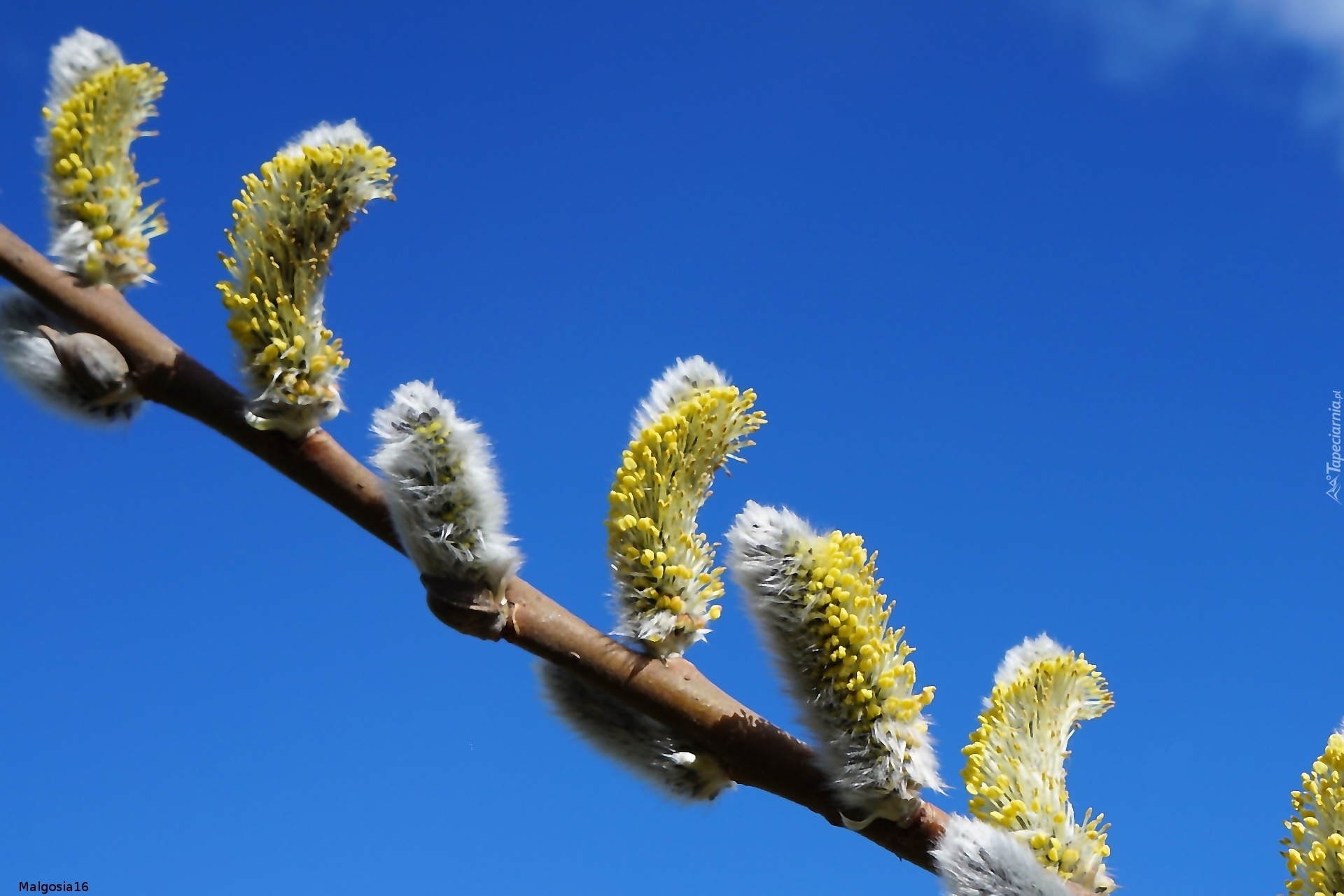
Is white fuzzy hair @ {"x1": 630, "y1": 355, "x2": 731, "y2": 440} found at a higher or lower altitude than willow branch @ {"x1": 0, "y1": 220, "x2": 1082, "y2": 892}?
higher

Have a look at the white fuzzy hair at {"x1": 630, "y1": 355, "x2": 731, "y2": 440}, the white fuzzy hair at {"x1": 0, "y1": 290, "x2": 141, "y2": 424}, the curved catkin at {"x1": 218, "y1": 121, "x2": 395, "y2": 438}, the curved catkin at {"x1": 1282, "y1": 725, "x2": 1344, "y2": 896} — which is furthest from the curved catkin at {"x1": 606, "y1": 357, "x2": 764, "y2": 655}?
the curved catkin at {"x1": 1282, "y1": 725, "x2": 1344, "y2": 896}

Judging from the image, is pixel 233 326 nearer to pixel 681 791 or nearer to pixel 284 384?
pixel 284 384

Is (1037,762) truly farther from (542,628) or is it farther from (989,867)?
(542,628)

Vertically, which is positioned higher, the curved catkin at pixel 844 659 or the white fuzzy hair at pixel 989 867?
the curved catkin at pixel 844 659

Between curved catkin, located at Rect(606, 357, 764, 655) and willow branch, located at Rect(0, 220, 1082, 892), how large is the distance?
5 cm

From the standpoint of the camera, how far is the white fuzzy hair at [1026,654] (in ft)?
5.68

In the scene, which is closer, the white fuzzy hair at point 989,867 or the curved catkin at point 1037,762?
the white fuzzy hair at point 989,867

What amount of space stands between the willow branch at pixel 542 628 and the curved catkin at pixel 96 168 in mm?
55

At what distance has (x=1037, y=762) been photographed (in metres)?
1.62

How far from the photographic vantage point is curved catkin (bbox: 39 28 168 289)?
4.98ft

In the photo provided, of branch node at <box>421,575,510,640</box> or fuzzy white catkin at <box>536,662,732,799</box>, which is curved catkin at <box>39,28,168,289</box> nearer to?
branch node at <box>421,575,510,640</box>

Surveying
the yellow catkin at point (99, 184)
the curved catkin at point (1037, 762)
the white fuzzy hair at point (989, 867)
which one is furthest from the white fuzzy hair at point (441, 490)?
the curved catkin at point (1037, 762)

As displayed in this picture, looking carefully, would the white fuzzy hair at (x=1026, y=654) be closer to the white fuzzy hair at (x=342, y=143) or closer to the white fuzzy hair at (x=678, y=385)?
the white fuzzy hair at (x=678, y=385)

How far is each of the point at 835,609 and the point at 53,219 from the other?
1.11 m
